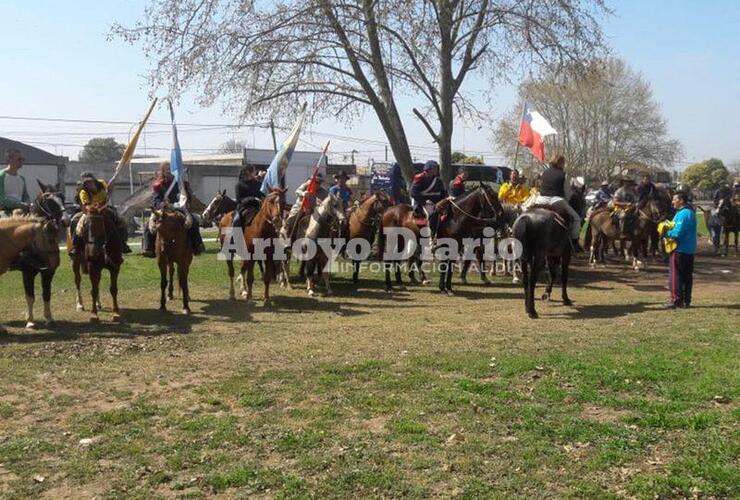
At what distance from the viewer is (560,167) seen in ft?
41.5

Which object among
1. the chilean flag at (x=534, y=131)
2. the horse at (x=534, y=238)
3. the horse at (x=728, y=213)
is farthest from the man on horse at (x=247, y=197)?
the horse at (x=728, y=213)

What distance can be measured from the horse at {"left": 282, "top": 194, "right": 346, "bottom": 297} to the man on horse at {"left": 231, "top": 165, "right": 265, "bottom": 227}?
1.07 m

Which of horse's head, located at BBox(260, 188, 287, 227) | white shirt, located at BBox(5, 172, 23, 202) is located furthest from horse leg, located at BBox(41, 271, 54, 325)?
horse's head, located at BBox(260, 188, 287, 227)

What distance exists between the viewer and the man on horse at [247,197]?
14.5 m

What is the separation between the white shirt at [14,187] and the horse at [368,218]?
6.84m

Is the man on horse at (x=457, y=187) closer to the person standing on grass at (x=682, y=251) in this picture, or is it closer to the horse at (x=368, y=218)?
the horse at (x=368, y=218)

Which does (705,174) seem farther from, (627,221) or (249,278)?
(249,278)

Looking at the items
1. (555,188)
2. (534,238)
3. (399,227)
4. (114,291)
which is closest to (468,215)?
(399,227)

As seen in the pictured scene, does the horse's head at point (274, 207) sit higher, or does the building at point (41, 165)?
the building at point (41, 165)

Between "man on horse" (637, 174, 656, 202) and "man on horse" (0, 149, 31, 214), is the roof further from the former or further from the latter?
"man on horse" (637, 174, 656, 202)

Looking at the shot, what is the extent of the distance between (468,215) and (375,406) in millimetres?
8317

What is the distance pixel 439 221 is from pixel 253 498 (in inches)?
417

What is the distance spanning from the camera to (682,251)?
39.9ft

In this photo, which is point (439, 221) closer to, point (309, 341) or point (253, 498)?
point (309, 341)
